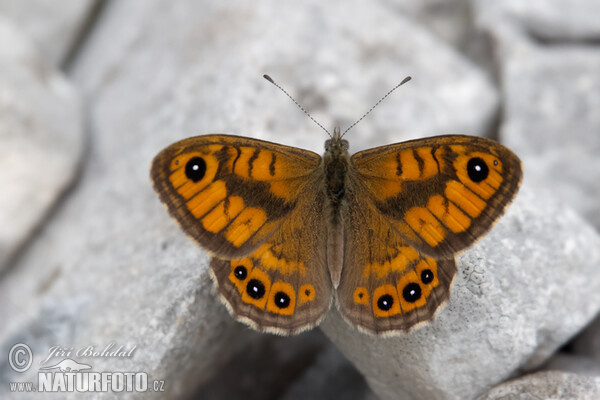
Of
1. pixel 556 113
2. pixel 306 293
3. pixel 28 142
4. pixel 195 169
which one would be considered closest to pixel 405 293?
pixel 306 293

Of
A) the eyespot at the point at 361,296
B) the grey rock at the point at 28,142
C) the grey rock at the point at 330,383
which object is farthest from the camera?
the grey rock at the point at 28,142

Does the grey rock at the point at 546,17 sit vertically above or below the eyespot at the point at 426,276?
above

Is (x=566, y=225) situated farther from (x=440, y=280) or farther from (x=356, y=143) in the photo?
(x=356, y=143)

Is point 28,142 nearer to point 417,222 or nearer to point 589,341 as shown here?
point 417,222

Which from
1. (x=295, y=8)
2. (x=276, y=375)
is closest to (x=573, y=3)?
(x=295, y=8)

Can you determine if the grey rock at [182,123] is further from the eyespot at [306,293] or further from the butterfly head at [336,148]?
the butterfly head at [336,148]

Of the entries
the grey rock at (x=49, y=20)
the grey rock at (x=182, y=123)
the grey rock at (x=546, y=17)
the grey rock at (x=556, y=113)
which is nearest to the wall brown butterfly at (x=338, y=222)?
the grey rock at (x=182, y=123)
